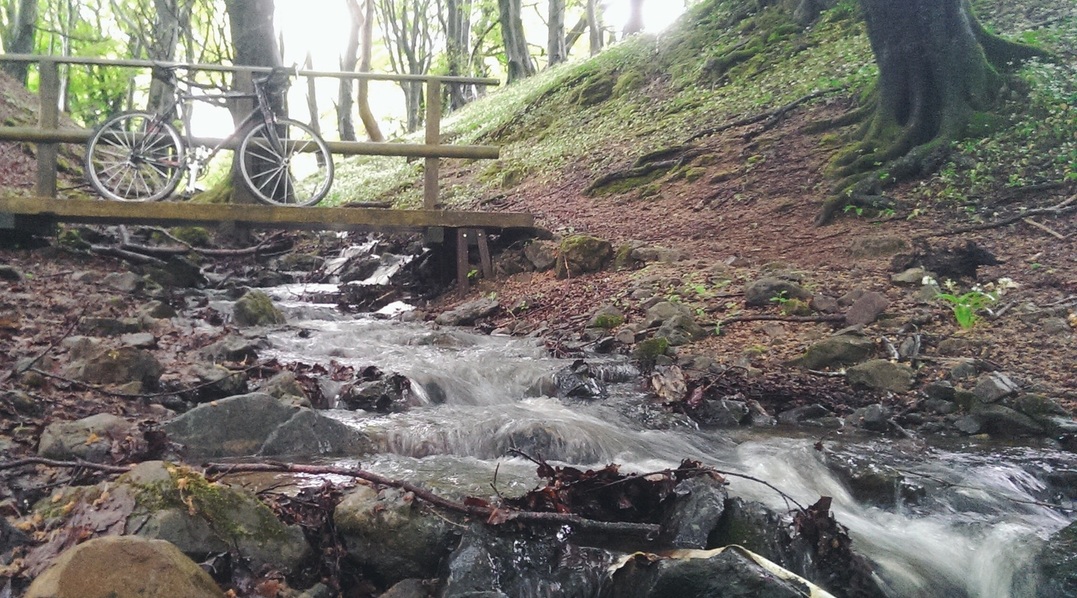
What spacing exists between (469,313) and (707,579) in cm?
537

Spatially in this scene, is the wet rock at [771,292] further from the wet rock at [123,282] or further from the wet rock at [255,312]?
the wet rock at [123,282]

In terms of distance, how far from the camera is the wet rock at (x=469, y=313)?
24.3ft

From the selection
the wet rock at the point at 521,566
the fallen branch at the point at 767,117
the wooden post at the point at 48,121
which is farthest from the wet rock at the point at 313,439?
the fallen branch at the point at 767,117

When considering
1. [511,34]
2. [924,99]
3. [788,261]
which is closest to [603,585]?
[788,261]

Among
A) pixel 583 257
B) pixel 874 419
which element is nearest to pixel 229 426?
pixel 874 419

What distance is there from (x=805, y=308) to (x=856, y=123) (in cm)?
422

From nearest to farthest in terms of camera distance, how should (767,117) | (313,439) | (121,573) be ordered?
1. (121,573)
2. (313,439)
3. (767,117)

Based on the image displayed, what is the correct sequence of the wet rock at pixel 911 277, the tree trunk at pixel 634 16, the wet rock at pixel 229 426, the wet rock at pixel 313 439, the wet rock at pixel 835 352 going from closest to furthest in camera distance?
the wet rock at pixel 229 426 < the wet rock at pixel 313 439 < the wet rock at pixel 835 352 < the wet rock at pixel 911 277 < the tree trunk at pixel 634 16

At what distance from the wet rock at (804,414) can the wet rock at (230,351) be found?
3658 millimetres

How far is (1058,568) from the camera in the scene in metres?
2.77

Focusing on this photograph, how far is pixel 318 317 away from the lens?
25.9 feet

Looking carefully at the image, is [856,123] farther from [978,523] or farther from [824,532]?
[824,532]

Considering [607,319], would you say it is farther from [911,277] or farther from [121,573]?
[121,573]

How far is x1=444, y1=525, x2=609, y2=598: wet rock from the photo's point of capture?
2.46 metres
